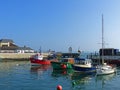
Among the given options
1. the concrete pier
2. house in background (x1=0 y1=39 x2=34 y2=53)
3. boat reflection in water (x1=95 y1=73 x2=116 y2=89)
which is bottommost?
boat reflection in water (x1=95 y1=73 x2=116 y2=89)

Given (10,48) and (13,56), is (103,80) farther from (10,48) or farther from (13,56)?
(10,48)

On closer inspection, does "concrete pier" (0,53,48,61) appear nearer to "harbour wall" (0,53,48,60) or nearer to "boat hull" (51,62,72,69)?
"harbour wall" (0,53,48,60)

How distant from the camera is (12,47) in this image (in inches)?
5217

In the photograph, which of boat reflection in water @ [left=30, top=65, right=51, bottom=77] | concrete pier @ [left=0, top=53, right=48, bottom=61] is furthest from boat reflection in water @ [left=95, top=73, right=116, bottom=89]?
concrete pier @ [left=0, top=53, right=48, bottom=61]

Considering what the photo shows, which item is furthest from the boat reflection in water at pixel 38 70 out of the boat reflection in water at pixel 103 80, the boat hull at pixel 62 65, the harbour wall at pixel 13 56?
the harbour wall at pixel 13 56

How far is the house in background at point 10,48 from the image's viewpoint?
12782 cm

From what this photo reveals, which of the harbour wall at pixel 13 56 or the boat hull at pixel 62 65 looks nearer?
the boat hull at pixel 62 65

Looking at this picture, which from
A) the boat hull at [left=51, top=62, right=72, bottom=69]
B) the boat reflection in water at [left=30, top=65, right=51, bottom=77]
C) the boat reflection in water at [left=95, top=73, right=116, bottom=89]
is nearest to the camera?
the boat reflection in water at [left=95, top=73, right=116, bottom=89]

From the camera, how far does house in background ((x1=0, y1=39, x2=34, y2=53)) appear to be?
128 meters

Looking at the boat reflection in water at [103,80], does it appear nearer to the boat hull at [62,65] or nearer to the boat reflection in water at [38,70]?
the boat hull at [62,65]

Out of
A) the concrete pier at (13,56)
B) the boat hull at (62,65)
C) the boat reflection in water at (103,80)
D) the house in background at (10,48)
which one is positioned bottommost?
the boat reflection in water at (103,80)

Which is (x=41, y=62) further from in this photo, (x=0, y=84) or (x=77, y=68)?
(x=0, y=84)

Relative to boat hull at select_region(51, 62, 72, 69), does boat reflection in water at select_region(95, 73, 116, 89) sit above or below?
below

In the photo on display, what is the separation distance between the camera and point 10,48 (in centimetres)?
13075
